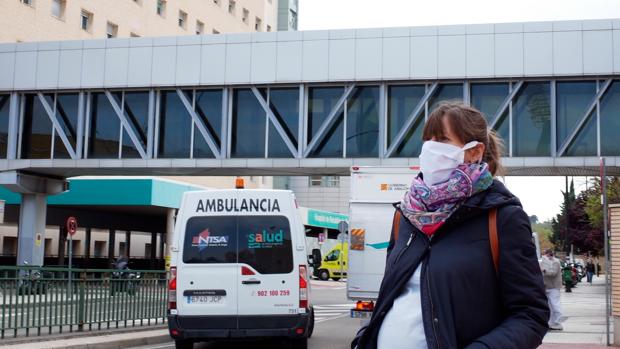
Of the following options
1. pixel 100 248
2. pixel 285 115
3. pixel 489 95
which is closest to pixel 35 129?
pixel 285 115

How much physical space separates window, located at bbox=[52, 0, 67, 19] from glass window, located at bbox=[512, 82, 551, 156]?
25677mm

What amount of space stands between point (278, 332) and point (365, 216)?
452 centimetres

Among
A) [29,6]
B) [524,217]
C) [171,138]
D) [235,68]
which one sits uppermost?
[29,6]

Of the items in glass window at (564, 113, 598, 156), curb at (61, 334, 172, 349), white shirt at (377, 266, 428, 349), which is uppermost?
glass window at (564, 113, 598, 156)

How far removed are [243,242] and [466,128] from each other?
397 inches

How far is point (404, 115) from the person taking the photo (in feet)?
83.4

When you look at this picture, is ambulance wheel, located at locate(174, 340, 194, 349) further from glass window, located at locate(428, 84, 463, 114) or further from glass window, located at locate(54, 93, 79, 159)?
glass window, located at locate(54, 93, 79, 159)

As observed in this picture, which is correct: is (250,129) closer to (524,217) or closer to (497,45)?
(497,45)

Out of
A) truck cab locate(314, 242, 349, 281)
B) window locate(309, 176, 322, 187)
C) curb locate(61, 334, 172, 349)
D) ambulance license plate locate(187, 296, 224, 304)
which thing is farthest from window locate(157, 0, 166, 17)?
window locate(309, 176, 322, 187)

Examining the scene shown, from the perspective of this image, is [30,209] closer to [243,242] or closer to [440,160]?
[243,242]

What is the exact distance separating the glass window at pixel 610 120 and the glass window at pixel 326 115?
24.9ft

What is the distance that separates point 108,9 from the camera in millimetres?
45375

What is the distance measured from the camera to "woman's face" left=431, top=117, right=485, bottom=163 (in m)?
2.83

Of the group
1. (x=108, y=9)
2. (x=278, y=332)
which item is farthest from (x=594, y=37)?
(x=108, y=9)
